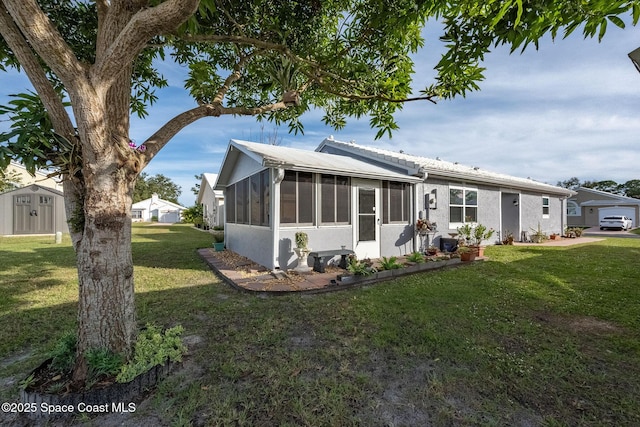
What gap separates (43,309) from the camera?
457 centimetres

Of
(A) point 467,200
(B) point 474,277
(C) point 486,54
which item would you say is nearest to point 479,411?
(C) point 486,54

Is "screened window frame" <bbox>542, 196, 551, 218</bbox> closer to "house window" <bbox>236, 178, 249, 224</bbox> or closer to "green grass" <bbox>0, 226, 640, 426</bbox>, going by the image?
"green grass" <bbox>0, 226, 640, 426</bbox>

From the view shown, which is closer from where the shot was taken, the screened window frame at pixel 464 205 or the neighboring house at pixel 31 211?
the screened window frame at pixel 464 205

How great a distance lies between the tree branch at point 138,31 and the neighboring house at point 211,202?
17.5 metres

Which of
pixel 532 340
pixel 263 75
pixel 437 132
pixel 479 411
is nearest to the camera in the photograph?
pixel 479 411

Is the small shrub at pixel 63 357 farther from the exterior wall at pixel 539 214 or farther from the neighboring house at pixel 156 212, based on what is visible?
the neighboring house at pixel 156 212

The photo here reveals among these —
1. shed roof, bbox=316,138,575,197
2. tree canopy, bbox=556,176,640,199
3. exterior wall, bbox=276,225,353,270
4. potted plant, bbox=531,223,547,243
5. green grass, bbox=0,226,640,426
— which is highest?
tree canopy, bbox=556,176,640,199

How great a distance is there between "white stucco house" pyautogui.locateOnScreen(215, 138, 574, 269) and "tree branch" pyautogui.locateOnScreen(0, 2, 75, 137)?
4186 millimetres

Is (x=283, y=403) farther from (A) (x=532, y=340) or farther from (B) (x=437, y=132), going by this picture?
(B) (x=437, y=132)

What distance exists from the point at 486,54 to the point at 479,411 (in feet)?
11.5

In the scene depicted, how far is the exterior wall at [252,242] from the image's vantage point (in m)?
7.20

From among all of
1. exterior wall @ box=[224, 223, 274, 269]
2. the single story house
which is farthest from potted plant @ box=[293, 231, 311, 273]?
the single story house

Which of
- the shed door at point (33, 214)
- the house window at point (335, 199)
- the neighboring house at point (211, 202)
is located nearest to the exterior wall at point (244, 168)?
the house window at point (335, 199)

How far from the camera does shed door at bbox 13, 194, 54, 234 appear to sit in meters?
16.5
